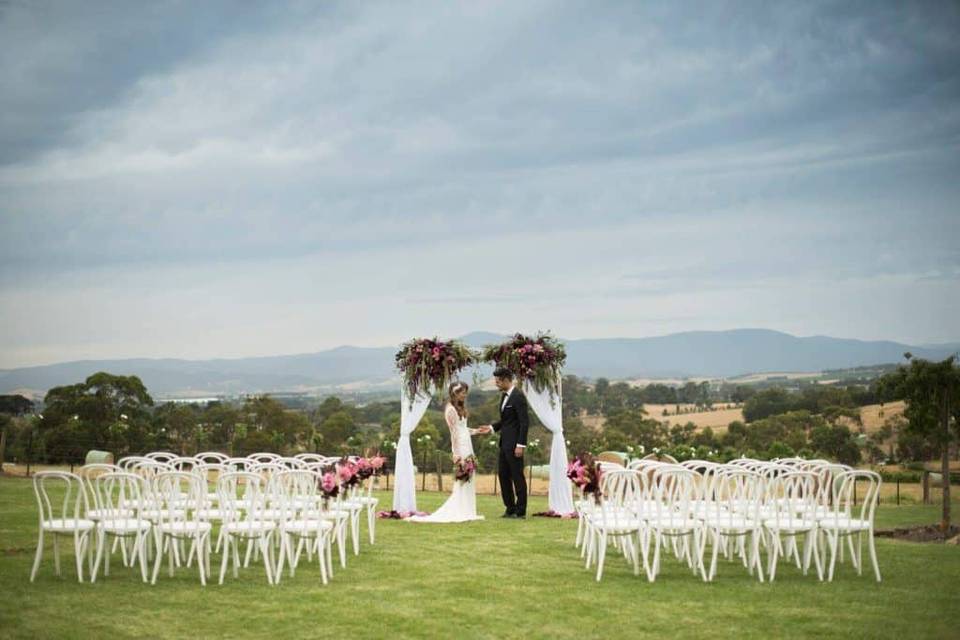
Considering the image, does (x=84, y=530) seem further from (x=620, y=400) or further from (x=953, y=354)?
(x=620, y=400)

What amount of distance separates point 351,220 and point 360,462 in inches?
1289

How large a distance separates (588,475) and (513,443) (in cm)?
444

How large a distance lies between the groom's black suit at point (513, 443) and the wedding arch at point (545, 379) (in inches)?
28.7

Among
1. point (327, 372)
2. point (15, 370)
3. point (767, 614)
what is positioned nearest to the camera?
point (767, 614)

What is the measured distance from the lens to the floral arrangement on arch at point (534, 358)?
47.8 feet

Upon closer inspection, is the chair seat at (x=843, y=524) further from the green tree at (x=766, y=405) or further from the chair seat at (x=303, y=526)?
the green tree at (x=766, y=405)

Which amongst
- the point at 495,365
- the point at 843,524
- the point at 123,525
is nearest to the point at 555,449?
the point at 495,365

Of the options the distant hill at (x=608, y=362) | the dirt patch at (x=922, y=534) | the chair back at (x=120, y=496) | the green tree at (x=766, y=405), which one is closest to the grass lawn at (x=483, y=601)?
the chair back at (x=120, y=496)

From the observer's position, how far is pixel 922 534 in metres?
12.3

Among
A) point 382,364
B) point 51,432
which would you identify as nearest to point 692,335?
point 382,364

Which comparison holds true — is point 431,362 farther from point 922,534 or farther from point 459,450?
point 922,534

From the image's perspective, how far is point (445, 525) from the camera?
13109 mm

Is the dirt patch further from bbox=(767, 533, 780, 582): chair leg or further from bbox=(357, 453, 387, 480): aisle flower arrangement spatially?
bbox=(357, 453, 387, 480): aisle flower arrangement

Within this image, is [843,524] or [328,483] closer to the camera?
[843,524]
